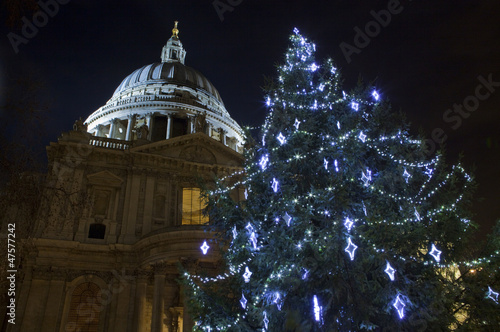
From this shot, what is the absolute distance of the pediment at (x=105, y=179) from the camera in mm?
25297

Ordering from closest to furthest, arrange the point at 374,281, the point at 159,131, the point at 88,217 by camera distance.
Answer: the point at 374,281
the point at 88,217
the point at 159,131

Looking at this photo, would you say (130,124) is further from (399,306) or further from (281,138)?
(399,306)

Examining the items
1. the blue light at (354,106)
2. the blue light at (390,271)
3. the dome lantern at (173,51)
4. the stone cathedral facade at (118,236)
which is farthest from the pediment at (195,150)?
the dome lantern at (173,51)

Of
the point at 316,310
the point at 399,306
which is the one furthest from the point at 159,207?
the point at 399,306

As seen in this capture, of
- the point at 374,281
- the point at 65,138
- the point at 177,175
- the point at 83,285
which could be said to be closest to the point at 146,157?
the point at 177,175

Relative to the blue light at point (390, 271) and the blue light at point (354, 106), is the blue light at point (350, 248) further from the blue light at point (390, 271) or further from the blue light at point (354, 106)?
the blue light at point (354, 106)

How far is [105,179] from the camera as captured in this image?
1009 inches

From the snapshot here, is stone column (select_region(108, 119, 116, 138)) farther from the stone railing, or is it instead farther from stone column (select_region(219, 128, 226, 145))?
the stone railing

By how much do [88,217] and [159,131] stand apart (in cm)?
1954

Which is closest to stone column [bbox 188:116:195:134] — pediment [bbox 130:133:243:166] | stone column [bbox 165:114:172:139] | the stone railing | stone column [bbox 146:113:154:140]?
stone column [bbox 165:114:172:139]

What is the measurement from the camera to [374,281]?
28.7 ft

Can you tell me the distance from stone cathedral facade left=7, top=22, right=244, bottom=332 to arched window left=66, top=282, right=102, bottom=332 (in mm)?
55

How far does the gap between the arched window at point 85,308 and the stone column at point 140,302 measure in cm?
242

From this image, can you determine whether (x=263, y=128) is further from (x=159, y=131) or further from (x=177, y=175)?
(x=159, y=131)
